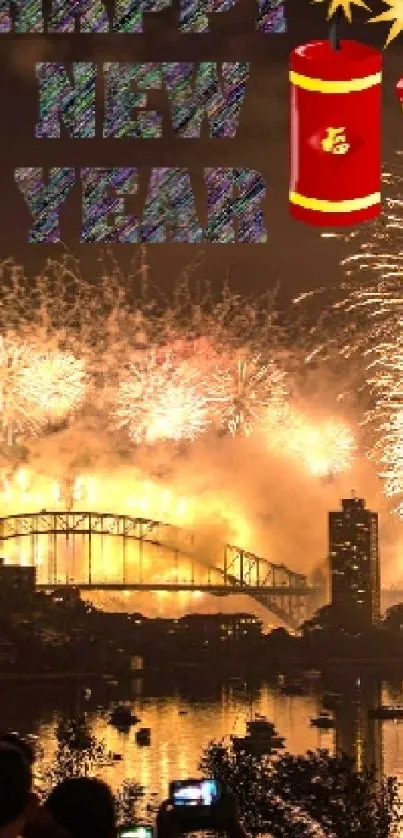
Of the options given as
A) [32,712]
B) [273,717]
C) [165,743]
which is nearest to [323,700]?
[273,717]

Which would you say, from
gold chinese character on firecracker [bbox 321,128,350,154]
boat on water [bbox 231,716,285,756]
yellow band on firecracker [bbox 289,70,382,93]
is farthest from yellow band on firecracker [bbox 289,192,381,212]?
boat on water [bbox 231,716,285,756]

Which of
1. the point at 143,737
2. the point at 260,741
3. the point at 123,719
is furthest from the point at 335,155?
the point at 123,719

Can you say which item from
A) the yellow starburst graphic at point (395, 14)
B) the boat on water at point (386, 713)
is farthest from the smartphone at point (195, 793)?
the boat on water at point (386, 713)

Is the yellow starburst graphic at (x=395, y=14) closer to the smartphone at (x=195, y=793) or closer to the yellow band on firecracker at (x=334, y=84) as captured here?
the yellow band on firecracker at (x=334, y=84)

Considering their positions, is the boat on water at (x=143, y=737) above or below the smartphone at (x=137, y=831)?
below

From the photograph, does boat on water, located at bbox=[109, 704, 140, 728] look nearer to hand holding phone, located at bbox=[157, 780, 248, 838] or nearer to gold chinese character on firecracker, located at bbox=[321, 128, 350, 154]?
gold chinese character on firecracker, located at bbox=[321, 128, 350, 154]

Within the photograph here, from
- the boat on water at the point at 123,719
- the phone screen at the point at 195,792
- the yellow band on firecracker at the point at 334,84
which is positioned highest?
the yellow band on firecracker at the point at 334,84
